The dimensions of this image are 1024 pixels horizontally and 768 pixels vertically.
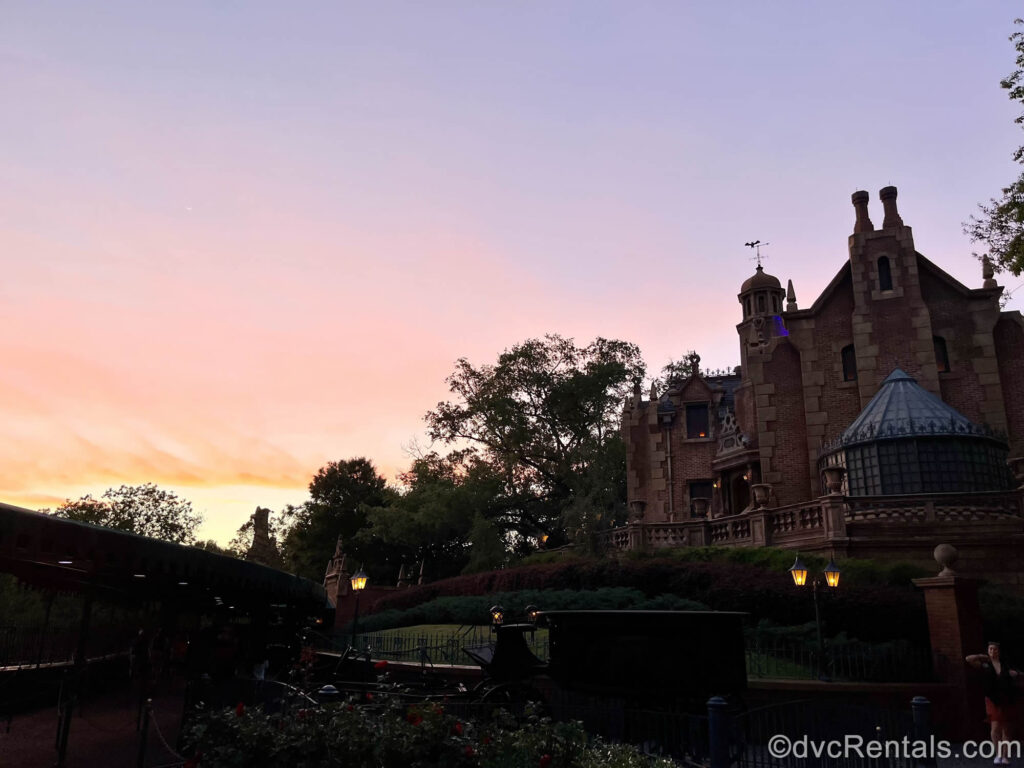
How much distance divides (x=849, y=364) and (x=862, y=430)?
5883mm

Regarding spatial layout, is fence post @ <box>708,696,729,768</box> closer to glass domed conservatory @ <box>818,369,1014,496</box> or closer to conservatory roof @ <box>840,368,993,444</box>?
glass domed conservatory @ <box>818,369,1014,496</box>

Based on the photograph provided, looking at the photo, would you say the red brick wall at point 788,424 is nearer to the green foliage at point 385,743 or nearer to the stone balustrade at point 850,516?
the stone balustrade at point 850,516

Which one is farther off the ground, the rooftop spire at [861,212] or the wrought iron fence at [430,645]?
the rooftop spire at [861,212]

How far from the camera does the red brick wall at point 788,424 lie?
3136 centimetres

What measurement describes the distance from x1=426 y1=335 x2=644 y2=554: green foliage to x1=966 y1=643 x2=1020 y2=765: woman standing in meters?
35.5

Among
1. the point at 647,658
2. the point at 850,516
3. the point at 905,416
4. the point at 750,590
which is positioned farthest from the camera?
the point at 905,416

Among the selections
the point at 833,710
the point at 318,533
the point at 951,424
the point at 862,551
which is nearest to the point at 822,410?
the point at 951,424

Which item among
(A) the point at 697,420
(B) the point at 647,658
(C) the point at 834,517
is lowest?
(B) the point at 647,658

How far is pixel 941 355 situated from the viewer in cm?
3131

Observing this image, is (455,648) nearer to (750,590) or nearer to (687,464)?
(750,590)

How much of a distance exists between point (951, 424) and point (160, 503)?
4857 centimetres

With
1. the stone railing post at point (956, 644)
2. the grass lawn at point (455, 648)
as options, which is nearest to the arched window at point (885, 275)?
the stone railing post at point (956, 644)

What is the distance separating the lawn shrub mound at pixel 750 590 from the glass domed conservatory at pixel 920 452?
5.85 m

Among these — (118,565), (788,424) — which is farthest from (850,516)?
(118,565)
